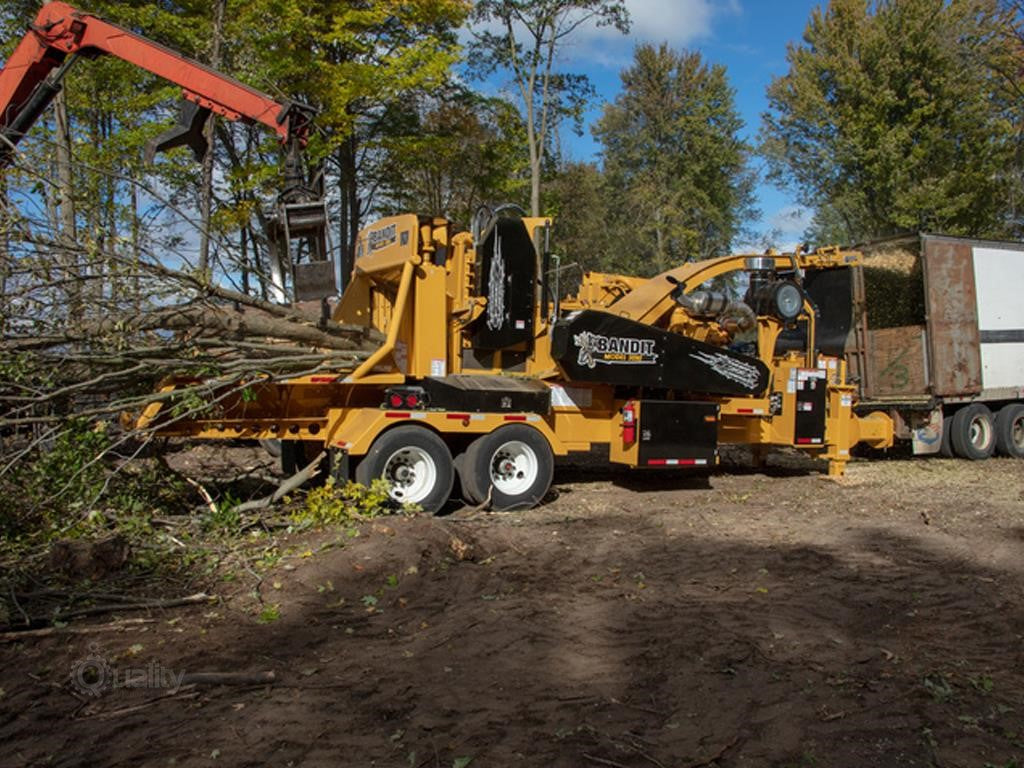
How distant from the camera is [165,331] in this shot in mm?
7469

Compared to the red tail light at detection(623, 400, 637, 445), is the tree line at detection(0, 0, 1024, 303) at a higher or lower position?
higher

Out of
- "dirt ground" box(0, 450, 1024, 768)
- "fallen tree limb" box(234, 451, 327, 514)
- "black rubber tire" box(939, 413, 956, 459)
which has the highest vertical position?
"black rubber tire" box(939, 413, 956, 459)

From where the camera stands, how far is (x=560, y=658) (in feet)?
14.4

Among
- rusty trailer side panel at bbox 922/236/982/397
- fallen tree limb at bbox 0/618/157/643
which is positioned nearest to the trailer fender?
fallen tree limb at bbox 0/618/157/643

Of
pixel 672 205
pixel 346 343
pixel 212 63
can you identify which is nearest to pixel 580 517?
pixel 346 343

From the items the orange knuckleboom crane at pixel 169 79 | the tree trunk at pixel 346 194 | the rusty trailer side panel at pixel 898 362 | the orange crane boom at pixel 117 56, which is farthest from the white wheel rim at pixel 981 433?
the tree trunk at pixel 346 194

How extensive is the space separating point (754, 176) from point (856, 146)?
1047cm

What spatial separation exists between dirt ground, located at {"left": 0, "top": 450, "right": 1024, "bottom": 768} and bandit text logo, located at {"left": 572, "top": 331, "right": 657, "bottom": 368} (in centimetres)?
211

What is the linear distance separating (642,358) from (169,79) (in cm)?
581

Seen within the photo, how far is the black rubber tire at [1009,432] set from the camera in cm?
1402

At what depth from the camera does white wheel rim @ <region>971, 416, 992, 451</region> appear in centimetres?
1378

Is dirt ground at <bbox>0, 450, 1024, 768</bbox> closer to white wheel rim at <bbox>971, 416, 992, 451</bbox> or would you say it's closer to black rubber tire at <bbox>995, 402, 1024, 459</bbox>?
white wheel rim at <bbox>971, 416, 992, 451</bbox>

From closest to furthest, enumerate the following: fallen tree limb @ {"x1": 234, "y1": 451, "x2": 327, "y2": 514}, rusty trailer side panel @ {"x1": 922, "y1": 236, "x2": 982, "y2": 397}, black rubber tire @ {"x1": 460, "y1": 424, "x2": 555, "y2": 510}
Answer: fallen tree limb @ {"x1": 234, "y1": 451, "x2": 327, "y2": 514}, black rubber tire @ {"x1": 460, "y1": 424, "x2": 555, "y2": 510}, rusty trailer side panel @ {"x1": 922, "y1": 236, "x2": 982, "y2": 397}

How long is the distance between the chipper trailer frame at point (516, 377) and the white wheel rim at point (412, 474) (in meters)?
0.01
